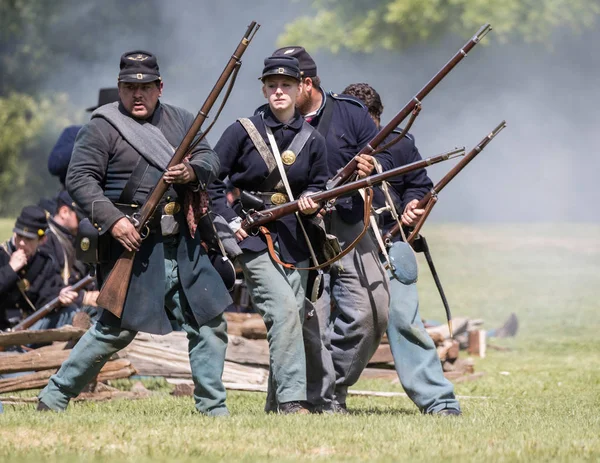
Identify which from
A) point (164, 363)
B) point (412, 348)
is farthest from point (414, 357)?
point (164, 363)

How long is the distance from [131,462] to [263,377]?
5076 mm

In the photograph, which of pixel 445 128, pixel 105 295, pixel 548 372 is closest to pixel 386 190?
pixel 105 295

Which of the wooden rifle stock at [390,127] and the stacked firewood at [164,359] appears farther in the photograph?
the stacked firewood at [164,359]

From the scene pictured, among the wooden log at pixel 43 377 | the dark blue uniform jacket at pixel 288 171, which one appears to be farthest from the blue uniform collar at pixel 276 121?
the wooden log at pixel 43 377

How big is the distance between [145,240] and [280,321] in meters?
0.89

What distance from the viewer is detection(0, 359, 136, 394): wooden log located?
333 inches

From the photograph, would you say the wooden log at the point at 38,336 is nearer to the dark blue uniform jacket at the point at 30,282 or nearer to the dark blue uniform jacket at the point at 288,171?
the dark blue uniform jacket at the point at 30,282

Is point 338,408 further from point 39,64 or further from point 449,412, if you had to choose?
point 39,64

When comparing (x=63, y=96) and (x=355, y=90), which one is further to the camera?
(x=63, y=96)

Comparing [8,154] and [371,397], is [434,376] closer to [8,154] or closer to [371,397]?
[371,397]

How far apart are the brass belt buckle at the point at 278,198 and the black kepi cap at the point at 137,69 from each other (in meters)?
0.99

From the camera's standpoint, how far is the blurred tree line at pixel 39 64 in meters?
36.2

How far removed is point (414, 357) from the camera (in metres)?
7.43

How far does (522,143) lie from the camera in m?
35.8
